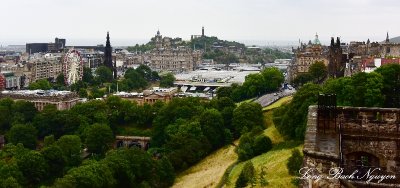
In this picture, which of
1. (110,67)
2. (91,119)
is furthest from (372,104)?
(110,67)

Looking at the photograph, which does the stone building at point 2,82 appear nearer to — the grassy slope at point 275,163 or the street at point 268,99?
the street at point 268,99

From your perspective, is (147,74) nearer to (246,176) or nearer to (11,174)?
(11,174)

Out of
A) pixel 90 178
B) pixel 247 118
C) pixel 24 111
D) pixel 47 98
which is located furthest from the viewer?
pixel 47 98

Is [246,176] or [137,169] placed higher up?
[246,176]

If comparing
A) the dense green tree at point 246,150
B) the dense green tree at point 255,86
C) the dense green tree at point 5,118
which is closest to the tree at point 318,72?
the dense green tree at point 255,86

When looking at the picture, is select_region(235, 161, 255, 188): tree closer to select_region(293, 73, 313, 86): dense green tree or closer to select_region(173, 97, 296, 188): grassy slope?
select_region(173, 97, 296, 188): grassy slope

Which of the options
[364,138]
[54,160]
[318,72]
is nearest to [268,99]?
[318,72]

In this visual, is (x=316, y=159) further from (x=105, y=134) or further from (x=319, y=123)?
(x=105, y=134)
